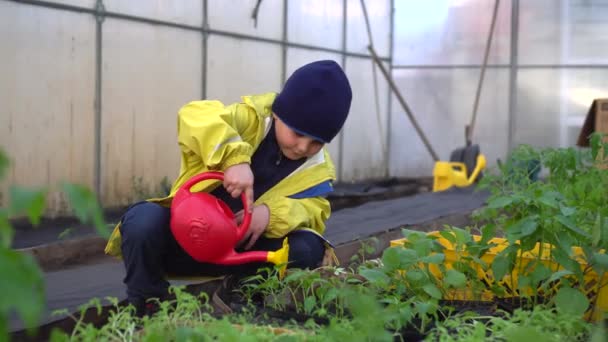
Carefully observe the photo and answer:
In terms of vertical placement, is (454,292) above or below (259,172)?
below

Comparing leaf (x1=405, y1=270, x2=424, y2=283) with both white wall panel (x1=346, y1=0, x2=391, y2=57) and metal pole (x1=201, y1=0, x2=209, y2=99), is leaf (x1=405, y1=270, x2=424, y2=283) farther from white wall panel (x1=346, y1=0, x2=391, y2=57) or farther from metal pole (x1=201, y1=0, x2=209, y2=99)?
white wall panel (x1=346, y1=0, x2=391, y2=57)

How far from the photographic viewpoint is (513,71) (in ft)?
A: 37.6

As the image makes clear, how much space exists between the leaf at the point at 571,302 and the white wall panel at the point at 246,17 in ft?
22.1

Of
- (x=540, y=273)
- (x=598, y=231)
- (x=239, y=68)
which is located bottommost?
(x=540, y=273)

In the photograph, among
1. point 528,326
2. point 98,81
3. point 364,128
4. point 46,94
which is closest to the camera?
point 528,326

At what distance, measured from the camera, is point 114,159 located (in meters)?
7.45

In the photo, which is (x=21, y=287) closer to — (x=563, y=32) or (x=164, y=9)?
(x=164, y=9)

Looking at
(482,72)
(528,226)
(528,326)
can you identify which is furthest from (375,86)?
(528,326)

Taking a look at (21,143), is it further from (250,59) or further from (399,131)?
(399,131)

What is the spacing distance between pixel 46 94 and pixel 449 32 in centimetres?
639

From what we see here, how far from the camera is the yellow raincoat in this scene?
2.51 m

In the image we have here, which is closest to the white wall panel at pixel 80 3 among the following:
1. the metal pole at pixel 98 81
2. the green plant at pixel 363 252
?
the metal pole at pixel 98 81

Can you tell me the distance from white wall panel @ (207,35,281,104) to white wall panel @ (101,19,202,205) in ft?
0.73

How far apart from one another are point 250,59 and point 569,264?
7.23m
